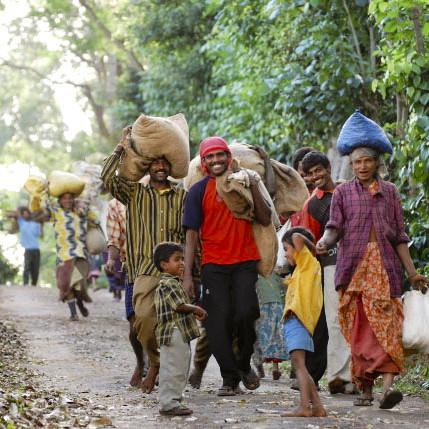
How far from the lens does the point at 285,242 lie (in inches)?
296

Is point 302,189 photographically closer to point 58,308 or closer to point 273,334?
point 273,334

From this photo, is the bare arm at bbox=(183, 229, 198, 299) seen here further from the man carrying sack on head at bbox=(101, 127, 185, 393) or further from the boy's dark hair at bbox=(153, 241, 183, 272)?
the boy's dark hair at bbox=(153, 241, 183, 272)

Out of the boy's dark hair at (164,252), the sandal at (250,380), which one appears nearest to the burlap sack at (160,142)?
the boy's dark hair at (164,252)

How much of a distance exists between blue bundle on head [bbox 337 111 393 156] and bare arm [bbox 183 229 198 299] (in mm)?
1342

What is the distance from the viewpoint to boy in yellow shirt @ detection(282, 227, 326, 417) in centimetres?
729

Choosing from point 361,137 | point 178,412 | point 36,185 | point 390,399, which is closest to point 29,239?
point 36,185

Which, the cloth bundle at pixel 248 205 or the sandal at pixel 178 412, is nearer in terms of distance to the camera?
the sandal at pixel 178 412

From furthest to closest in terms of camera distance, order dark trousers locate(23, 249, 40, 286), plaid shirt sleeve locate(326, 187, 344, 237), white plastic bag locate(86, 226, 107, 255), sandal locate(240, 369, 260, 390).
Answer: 1. dark trousers locate(23, 249, 40, 286)
2. white plastic bag locate(86, 226, 107, 255)
3. sandal locate(240, 369, 260, 390)
4. plaid shirt sleeve locate(326, 187, 344, 237)

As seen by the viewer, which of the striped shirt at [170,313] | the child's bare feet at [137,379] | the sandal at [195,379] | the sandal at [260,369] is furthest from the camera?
the sandal at [260,369]

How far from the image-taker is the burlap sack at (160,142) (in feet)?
29.0

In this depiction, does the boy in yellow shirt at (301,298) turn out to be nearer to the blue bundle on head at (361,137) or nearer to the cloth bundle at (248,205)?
the blue bundle on head at (361,137)

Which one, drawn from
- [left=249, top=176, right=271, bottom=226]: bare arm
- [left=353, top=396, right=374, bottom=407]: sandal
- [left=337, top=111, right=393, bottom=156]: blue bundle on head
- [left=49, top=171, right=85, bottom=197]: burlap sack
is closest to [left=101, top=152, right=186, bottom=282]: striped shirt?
[left=249, top=176, right=271, bottom=226]: bare arm

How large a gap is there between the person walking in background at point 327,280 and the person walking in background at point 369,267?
36.8 inches

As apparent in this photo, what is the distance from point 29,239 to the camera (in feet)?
82.7
